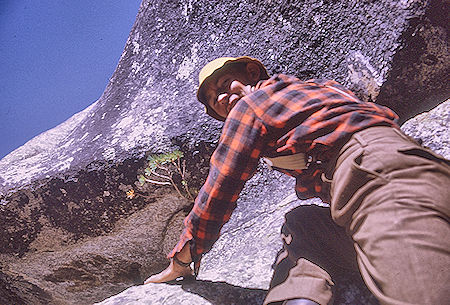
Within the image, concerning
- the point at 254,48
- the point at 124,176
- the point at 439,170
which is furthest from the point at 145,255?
the point at 439,170

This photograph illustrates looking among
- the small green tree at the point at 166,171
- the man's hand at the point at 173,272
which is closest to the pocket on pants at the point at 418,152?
the man's hand at the point at 173,272

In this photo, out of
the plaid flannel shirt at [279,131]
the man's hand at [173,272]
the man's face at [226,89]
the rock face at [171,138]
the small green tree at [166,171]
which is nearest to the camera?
the plaid flannel shirt at [279,131]

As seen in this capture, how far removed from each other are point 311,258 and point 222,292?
442 millimetres

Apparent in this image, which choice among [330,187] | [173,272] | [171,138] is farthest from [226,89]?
[171,138]

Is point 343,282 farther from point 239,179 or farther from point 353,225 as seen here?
point 239,179

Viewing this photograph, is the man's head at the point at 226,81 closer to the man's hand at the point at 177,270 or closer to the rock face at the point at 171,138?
the man's hand at the point at 177,270

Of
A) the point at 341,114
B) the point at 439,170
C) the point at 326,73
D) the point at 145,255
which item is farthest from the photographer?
the point at 145,255

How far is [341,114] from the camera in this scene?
0.96 m

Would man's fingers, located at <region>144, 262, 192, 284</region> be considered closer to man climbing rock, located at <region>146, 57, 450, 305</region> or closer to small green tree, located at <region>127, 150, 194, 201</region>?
man climbing rock, located at <region>146, 57, 450, 305</region>

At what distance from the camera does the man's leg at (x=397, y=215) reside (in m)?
0.69

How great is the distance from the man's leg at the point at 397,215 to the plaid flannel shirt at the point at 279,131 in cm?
9

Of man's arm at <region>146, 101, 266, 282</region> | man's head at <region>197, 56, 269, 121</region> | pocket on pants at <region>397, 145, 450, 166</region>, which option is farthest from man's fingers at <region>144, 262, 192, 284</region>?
pocket on pants at <region>397, 145, 450, 166</region>

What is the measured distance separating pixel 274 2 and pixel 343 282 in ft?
5.42

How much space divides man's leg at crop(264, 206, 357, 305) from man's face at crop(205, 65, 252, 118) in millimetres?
480
